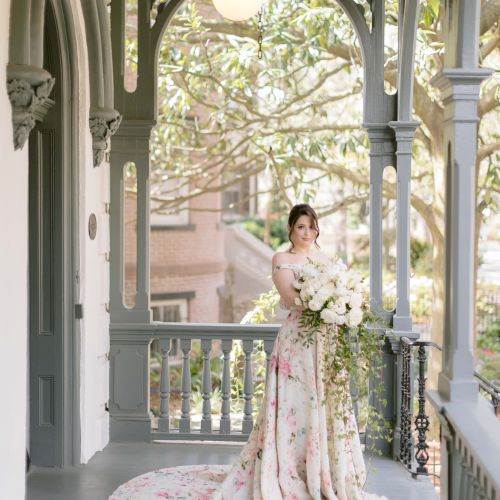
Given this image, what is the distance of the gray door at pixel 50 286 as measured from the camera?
6.11 m

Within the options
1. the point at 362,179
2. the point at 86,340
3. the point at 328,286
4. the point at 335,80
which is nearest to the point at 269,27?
the point at 362,179

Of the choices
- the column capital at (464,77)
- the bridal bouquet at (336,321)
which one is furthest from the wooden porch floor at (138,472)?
the column capital at (464,77)

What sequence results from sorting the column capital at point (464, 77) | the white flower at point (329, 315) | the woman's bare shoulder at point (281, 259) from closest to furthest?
the column capital at point (464, 77), the white flower at point (329, 315), the woman's bare shoulder at point (281, 259)

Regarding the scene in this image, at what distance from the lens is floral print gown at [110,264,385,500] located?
5.20 meters

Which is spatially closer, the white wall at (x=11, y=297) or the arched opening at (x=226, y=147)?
the white wall at (x=11, y=297)

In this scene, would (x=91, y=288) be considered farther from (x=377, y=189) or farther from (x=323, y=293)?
(x=377, y=189)

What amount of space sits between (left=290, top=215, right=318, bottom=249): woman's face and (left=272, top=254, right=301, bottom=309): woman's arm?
20 cm

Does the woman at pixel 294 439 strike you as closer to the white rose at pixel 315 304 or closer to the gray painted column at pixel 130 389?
the white rose at pixel 315 304

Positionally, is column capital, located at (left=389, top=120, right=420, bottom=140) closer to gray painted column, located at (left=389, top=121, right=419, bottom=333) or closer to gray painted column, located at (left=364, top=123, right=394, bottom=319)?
gray painted column, located at (left=389, top=121, right=419, bottom=333)

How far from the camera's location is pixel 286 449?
5.25 m

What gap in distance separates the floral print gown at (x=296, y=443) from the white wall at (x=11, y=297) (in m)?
1.24

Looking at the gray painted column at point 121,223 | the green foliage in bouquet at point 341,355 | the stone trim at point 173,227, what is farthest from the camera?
the stone trim at point 173,227

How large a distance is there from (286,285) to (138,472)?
187cm

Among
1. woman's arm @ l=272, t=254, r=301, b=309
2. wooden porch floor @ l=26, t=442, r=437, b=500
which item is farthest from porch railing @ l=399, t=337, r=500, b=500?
wooden porch floor @ l=26, t=442, r=437, b=500
